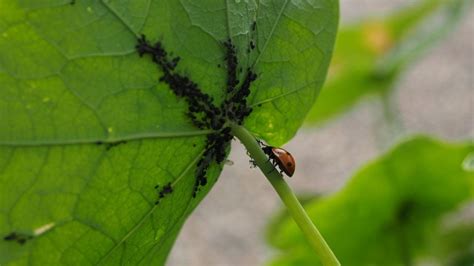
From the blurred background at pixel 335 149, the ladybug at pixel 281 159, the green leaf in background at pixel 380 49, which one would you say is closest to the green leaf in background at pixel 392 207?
the ladybug at pixel 281 159

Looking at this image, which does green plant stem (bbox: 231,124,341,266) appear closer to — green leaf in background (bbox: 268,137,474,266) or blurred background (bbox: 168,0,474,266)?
green leaf in background (bbox: 268,137,474,266)

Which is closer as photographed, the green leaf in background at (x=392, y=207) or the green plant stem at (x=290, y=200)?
the green plant stem at (x=290, y=200)

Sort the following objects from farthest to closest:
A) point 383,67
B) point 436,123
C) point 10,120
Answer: point 436,123 < point 383,67 < point 10,120

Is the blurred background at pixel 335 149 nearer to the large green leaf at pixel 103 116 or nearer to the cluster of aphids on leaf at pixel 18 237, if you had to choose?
the large green leaf at pixel 103 116

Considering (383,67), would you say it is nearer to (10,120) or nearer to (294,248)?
(294,248)

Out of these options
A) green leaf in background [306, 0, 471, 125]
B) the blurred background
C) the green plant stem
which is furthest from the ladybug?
the blurred background

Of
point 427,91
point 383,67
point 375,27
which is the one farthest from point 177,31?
point 427,91
